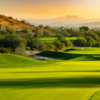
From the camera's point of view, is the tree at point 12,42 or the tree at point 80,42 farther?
the tree at point 80,42

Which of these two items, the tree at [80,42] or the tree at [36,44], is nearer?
the tree at [36,44]

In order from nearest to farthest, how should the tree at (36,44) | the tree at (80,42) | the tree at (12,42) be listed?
the tree at (12,42), the tree at (36,44), the tree at (80,42)

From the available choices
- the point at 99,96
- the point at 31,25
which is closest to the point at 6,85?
the point at 99,96

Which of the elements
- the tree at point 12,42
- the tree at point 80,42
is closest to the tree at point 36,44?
the tree at point 12,42

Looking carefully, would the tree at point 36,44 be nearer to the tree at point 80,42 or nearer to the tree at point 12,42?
the tree at point 12,42

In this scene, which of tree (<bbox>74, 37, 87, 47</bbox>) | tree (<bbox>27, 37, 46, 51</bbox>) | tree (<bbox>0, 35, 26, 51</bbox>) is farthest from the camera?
tree (<bbox>74, 37, 87, 47</bbox>)

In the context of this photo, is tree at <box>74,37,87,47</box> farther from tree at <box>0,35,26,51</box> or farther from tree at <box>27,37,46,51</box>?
tree at <box>0,35,26,51</box>

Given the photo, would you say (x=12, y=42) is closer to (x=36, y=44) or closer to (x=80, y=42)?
(x=36, y=44)

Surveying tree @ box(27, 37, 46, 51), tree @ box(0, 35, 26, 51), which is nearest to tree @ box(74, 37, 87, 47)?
tree @ box(27, 37, 46, 51)

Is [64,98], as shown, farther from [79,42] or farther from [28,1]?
[28,1]

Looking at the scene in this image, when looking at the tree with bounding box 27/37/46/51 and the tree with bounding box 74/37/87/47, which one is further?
the tree with bounding box 74/37/87/47

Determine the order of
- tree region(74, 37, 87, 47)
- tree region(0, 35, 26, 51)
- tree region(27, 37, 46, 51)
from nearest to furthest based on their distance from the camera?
tree region(0, 35, 26, 51)
tree region(27, 37, 46, 51)
tree region(74, 37, 87, 47)

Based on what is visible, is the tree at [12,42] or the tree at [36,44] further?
the tree at [36,44]

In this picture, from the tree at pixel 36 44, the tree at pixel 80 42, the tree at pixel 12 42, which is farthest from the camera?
the tree at pixel 80 42
